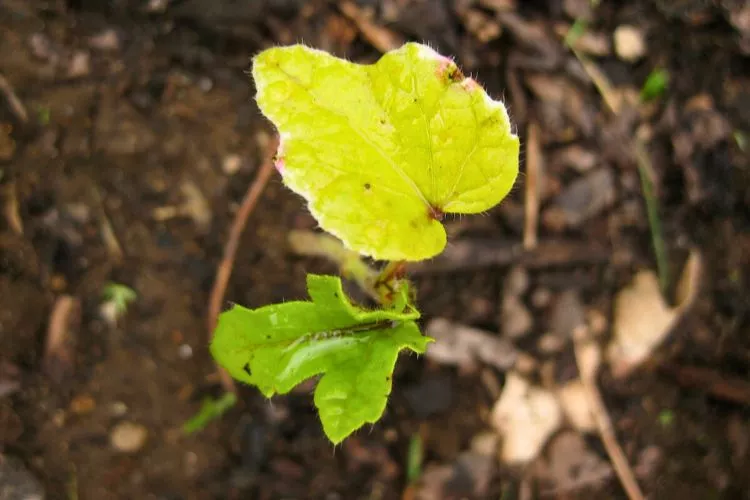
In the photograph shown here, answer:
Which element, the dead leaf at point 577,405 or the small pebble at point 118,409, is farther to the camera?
the dead leaf at point 577,405

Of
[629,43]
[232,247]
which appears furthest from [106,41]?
[629,43]

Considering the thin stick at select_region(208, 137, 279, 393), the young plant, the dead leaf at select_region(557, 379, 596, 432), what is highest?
the young plant

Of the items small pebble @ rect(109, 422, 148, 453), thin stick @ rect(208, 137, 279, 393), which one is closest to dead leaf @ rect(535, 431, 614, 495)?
thin stick @ rect(208, 137, 279, 393)

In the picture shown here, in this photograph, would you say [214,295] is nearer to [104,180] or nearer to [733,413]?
[104,180]

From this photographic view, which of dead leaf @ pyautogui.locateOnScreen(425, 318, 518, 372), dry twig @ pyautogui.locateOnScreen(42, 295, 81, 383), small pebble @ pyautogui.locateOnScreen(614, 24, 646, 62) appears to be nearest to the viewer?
dry twig @ pyautogui.locateOnScreen(42, 295, 81, 383)

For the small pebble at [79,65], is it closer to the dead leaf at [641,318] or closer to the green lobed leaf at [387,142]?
the green lobed leaf at [387,142]

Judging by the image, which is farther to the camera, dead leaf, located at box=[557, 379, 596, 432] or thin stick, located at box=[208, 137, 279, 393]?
dead leaf, located at box=[557, 379, 596, 432]

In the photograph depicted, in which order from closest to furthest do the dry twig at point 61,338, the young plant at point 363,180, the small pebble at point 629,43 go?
the young plant at point 363,180 → the dry twig at point 61,338 → the small pebble at point 629,43

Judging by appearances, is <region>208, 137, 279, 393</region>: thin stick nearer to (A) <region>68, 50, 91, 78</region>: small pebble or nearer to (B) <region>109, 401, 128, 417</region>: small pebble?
(B) <region>109, 401, 128, 417</region>: small pebble

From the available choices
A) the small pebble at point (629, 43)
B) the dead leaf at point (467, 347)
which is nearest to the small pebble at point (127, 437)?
the dead leaf at point (467, 347)
